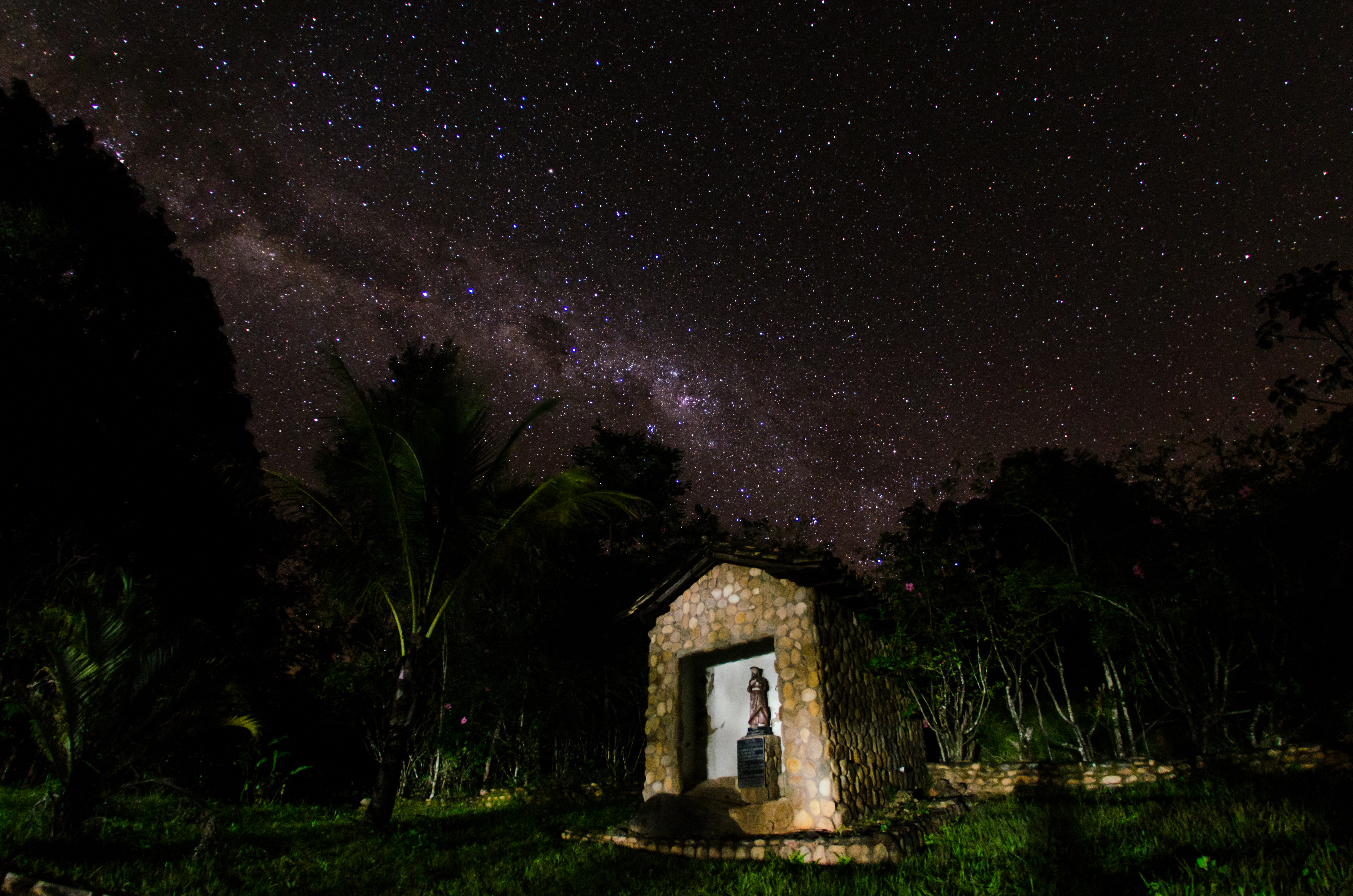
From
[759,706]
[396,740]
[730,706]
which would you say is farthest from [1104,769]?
[396,740]

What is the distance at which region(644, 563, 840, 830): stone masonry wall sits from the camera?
8.43 metres

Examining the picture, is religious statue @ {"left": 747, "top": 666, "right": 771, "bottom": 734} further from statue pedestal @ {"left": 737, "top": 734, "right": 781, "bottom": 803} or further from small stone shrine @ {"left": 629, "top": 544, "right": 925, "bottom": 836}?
statue pedestal @ {"left": 737, "top": 734, "right": 781, "bottom": 803}

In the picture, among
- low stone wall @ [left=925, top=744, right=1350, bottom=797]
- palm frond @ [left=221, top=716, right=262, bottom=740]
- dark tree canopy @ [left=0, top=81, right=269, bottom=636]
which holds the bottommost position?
low stone wall @ [left=925, top=744, right=1350, bottom=797]

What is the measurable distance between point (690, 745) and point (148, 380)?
588 inches

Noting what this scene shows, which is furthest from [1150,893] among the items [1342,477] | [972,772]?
[1342,477]

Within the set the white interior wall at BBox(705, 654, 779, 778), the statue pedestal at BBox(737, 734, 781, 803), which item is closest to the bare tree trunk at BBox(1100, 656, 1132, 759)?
the white interior wall at BBox(705, 654, 779, 778)

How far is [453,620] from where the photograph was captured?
1445 cm

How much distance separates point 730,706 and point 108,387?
15096 mm

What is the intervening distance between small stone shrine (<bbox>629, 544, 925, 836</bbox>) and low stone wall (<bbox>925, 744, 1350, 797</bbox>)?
842mm

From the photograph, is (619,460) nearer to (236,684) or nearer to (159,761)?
(236,684)

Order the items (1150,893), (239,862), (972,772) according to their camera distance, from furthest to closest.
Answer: (972,772) < (239,862) < (1150,893)

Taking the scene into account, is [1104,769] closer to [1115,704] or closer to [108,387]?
[1115,704]

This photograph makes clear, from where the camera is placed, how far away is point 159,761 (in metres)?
8.85

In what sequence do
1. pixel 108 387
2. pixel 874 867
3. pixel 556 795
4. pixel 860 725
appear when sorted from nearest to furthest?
pixel 874 867, pixel 860 725, pixel 556 795, pixel 108 387
